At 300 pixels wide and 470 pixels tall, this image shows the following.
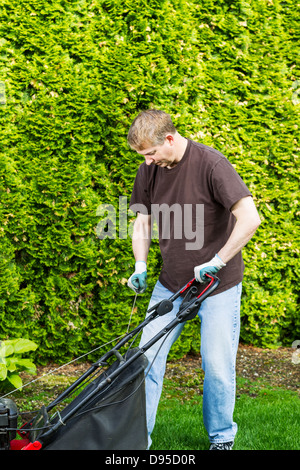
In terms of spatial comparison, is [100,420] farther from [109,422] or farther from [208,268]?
[208,268]

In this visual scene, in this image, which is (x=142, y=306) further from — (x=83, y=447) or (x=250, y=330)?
(x=83, y=447)

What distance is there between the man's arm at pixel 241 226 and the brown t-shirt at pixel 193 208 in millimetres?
42

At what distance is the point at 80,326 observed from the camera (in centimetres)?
477

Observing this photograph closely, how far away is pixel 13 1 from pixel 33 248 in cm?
180

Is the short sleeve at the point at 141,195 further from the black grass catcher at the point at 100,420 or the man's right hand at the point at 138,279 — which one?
the black grass catcher at the point at 100,420

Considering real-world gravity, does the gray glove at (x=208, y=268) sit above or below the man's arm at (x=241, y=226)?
below

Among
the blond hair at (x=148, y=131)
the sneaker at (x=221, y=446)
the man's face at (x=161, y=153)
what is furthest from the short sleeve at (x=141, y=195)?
the sneaker at (x=221, y=446)

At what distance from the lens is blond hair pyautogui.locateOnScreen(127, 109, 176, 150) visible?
2.98 metres

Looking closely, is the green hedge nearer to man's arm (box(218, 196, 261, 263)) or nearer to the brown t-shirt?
the brown t-shirt

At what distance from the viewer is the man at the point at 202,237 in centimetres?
302

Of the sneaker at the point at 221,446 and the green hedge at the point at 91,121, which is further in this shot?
the green hedge at the point at 91,121

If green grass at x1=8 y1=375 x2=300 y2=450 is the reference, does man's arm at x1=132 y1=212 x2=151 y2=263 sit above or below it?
above

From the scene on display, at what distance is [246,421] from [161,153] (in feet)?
6.29

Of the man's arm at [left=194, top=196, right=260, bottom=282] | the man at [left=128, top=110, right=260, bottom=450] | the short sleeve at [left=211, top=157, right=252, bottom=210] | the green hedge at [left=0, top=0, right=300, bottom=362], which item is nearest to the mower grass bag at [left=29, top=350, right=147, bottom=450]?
the man at [left=128, top=110, right=260, bottom=450]
